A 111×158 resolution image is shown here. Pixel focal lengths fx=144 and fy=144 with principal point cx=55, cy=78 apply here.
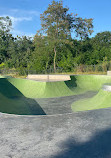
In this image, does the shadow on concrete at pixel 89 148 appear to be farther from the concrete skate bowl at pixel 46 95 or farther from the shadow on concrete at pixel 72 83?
the shadow on concrete at pixel 72 83

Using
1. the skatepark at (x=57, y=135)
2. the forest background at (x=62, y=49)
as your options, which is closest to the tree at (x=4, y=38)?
the forest background at (x=62, y=49)

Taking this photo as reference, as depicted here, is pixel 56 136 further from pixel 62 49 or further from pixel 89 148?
pixel 62 49

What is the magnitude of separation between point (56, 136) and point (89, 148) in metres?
0.61

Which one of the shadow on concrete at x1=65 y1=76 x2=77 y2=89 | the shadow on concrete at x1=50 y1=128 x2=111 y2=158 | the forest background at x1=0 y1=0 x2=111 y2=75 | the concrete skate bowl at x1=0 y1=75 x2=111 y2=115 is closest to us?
the shadow on concrete at x1=50 y1=128 x2=111 y2=158

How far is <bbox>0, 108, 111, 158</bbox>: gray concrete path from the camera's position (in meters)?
2.10

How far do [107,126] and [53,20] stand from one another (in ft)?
88.1

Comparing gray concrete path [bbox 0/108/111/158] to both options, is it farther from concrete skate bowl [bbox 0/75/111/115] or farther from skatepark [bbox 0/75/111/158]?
concrete skate bowl [bbox 0/75/111/115]

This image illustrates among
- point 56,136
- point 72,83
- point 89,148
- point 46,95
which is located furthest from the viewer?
point 72,83

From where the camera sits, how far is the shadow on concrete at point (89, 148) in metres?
2.02

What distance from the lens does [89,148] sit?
7.14 ft

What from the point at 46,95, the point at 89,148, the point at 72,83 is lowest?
the point at 46,95

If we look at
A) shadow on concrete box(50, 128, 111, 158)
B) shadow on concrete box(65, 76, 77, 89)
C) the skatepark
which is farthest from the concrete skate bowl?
shadow on concrete box(50, 128, 111, 158)

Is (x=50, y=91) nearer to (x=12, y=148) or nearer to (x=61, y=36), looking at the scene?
(x=12, y=148)

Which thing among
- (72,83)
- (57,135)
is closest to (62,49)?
(72,83)
